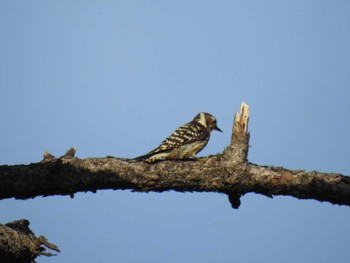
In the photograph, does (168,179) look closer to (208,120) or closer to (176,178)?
(176,178)

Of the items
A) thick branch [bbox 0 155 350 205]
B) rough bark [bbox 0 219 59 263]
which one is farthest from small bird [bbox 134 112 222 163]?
rough bark [bbox 0 219 59 263]

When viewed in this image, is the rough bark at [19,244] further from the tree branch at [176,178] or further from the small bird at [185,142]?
the small bird at [185,142]

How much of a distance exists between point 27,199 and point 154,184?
1547mm

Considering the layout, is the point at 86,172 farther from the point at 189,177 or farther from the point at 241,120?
the point at 241,120

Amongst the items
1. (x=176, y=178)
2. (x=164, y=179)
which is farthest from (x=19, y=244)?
(x=176, y=178)

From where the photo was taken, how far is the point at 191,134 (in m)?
10.1

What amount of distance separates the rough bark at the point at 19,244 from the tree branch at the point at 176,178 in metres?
0.43

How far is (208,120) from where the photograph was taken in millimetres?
11703

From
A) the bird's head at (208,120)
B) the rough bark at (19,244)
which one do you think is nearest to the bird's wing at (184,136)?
the bird's head at (208,120)

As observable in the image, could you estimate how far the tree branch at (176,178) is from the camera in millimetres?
6066

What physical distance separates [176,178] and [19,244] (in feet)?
6.69

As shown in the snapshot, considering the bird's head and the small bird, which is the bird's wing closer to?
the small bird

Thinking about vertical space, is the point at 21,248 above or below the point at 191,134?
below

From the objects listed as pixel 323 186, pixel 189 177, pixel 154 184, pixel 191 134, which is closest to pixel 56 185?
pixel 154 184
